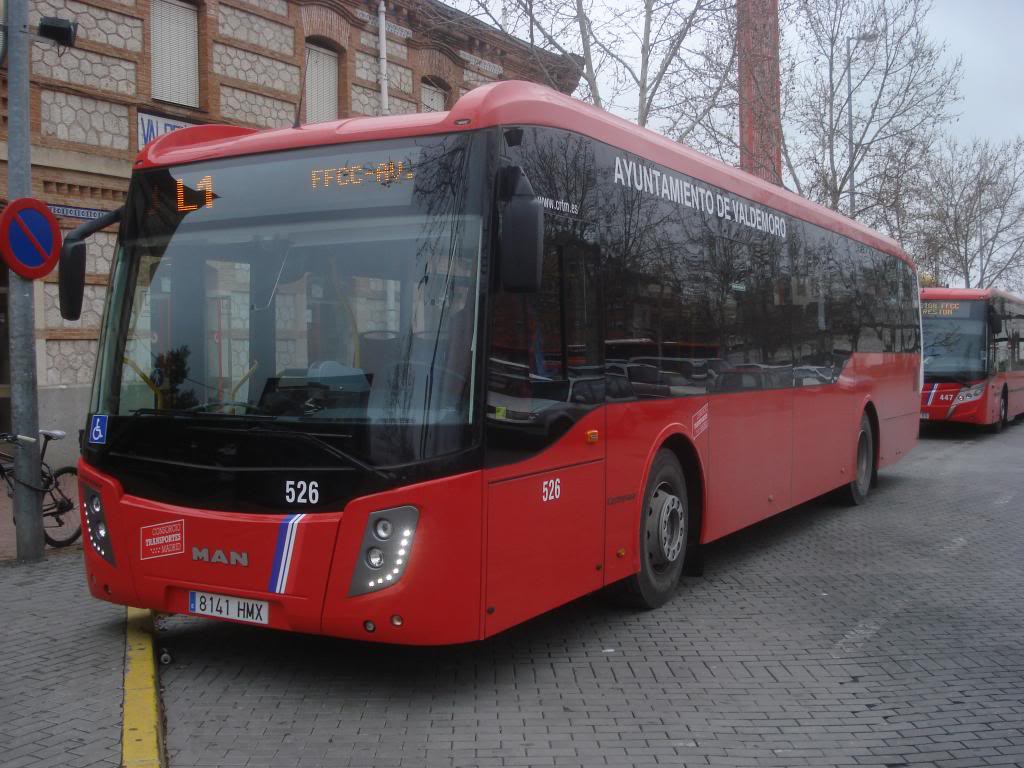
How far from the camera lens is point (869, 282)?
12180mm

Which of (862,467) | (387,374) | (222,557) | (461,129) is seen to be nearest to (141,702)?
(222,557)

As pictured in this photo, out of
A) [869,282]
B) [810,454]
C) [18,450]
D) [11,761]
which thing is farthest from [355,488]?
[869,282]

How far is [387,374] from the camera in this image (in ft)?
16.2

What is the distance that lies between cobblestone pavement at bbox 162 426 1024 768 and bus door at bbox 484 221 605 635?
0.54 m

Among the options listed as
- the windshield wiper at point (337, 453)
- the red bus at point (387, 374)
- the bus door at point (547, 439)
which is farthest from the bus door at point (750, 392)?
the windshield wiper at point (337, 453)

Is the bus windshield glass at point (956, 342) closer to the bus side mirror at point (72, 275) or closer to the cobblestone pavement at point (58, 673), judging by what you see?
the cobblestone pavement at point (58, 673)

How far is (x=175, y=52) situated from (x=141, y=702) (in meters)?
13.0

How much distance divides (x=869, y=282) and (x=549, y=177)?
25.0 ft

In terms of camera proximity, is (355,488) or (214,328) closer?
(355,488)

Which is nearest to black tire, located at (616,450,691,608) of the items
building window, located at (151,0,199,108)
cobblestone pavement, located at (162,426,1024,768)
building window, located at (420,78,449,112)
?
cobblestone pavement, located at (162,426,1024,768)

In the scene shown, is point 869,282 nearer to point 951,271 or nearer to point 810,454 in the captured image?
point 810,454

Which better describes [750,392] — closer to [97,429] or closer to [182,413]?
[182,413]

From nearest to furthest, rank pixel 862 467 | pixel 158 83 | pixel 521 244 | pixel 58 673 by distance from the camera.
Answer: pixel 521 244 < pixel 58 673 < pixel 862 467 < pixel 158 83

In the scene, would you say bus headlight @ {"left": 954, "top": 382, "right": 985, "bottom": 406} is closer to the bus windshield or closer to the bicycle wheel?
the bicycle wheel
